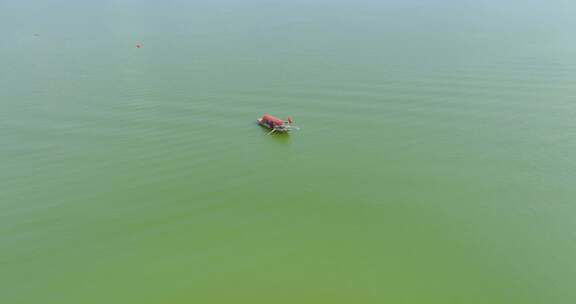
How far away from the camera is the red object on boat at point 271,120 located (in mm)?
6918

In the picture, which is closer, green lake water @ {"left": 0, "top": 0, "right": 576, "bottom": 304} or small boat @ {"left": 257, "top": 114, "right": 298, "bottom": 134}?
green lake water @ {"left": 0, "top": 0, "right": 576, "bottom": 304}

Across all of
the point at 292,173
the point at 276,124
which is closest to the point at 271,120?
the point at 276,124

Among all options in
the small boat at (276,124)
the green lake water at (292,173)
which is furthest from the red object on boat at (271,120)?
the green lake water at (292,173)

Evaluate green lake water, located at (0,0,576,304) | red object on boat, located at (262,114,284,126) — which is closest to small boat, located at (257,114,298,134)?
red object on boat, located at (262,114,284,126)

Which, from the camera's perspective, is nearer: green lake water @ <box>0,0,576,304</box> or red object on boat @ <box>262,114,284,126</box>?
green lake water @ <box>0,0,576,304</box>

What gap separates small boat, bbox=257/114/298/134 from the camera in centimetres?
692

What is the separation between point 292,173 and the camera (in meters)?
6.11

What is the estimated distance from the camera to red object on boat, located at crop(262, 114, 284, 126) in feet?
22.7

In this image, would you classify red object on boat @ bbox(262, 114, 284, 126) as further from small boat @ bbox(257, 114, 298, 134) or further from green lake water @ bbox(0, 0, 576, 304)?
green lake water @ bbox(0, 0, 576, 304)

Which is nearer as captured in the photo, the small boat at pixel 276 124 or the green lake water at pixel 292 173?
the green lake water at pixel 292 173

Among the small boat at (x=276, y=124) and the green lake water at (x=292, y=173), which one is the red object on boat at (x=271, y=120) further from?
the green lake water at (x=292, y=173)

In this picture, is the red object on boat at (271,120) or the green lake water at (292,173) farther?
the red object on boat at (271,120)

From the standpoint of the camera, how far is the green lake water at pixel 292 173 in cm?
Answer: 441

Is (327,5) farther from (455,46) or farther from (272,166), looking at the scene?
(272,166)
